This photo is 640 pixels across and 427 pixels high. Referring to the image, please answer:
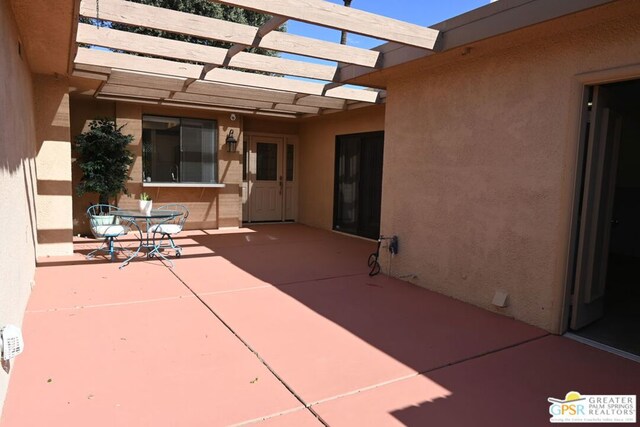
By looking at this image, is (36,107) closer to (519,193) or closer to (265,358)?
(265,358)

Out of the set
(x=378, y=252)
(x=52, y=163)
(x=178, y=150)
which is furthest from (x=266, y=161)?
(x=378, y=252)

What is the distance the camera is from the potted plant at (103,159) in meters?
7.12

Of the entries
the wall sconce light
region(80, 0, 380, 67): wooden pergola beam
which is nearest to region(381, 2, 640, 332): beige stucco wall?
region(80, 0, 380, 67): wooden pergola beam

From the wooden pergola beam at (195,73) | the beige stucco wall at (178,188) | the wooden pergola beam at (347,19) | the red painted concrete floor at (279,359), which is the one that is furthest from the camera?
the beige stucco wall at (178,188)

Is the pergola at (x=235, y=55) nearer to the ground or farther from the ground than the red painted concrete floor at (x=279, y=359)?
farther from the ground

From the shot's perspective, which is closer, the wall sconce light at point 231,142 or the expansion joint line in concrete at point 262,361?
the expansion joint line in concrete at point 262,361

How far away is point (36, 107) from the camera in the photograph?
5715 millimetres

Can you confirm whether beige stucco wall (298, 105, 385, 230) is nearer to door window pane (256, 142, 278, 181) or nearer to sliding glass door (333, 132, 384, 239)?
sliding glass door (333, 132, 384, 239)

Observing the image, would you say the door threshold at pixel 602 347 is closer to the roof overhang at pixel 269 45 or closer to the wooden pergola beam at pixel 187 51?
the roof overhang at pixel 269 45

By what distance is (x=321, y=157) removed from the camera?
31.4 feet

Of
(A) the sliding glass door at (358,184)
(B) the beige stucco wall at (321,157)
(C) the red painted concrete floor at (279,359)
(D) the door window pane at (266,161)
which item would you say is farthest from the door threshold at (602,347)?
(D) the door window pane at (266,161)

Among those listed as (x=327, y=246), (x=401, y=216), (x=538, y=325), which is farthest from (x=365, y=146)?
(x=538, y=325)

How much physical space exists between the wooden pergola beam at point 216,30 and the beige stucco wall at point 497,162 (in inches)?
35.4

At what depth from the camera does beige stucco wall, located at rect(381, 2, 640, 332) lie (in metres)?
3.49
